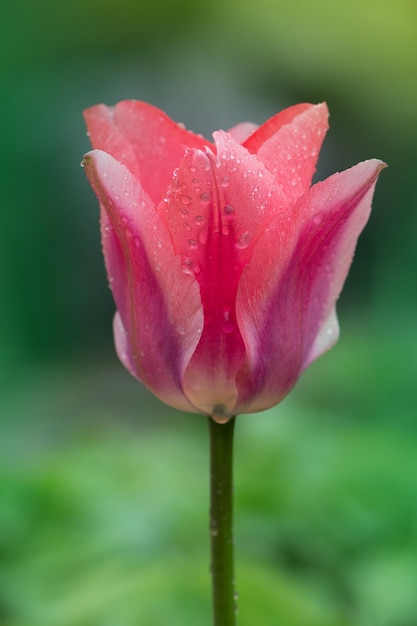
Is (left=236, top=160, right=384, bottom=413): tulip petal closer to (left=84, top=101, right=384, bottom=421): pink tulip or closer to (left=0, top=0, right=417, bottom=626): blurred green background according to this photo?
(left=84, top=101, right=384, bottom=421): pink tulip

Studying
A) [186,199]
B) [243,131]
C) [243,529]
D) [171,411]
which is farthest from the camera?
[171,411]

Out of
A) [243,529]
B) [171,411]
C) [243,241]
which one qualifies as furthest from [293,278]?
[171,411]

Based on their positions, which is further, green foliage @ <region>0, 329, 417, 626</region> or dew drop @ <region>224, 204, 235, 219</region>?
green foliage @ <region>0, 329, 417, 626</region>

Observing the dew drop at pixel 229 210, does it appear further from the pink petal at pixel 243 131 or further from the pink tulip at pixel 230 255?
the pink petal at pixel 243 131

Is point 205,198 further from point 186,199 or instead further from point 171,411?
point 171,411

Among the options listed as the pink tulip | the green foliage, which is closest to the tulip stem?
the pink tulip

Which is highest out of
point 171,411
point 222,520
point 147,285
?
point 147,285

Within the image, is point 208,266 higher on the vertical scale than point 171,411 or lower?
higher
